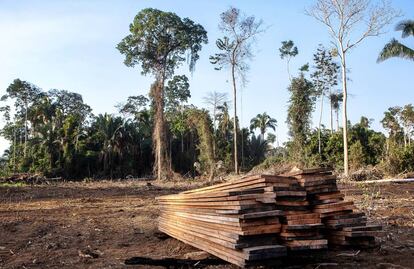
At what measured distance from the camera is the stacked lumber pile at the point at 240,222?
14.2ft

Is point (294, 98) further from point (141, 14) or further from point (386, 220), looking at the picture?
point (386, 220)

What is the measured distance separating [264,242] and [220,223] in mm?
603

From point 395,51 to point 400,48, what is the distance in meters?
0.34

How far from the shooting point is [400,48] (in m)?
25.9

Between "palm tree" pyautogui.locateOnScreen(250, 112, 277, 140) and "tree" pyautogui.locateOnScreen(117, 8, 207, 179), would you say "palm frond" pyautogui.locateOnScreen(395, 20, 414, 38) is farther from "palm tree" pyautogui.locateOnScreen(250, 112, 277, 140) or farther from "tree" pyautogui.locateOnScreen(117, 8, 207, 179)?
"palm tree" pyautogui.locateOnScreen(250, 112, 277, 140)

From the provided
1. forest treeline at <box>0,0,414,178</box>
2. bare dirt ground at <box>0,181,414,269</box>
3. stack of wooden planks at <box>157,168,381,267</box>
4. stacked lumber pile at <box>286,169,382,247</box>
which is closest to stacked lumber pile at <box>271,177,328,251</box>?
stack of wooden planks at <box>157,168,381,267</box>

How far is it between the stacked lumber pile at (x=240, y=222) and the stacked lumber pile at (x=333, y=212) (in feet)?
1.61

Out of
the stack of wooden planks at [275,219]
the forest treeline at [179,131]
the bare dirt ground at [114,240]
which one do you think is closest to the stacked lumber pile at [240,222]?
the stack of wooden planks at [275,219]

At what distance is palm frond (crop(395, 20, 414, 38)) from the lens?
87.0 feet

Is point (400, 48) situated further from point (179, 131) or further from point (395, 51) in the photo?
point (179, 131)

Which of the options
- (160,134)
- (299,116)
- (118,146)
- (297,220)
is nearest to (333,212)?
(297,220)

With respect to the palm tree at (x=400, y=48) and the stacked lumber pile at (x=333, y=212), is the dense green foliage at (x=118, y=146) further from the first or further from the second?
the stacked lumber pile at (x=333, y=212)

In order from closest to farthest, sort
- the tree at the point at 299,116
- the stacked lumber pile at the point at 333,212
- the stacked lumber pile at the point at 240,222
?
the stacked lumber pile at the point at 240,222
the stacked lumber pile at the point at 333,212
the tree at the point at 299,116

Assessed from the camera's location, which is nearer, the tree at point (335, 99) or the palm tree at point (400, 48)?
the palm tree at point (400, 48)
